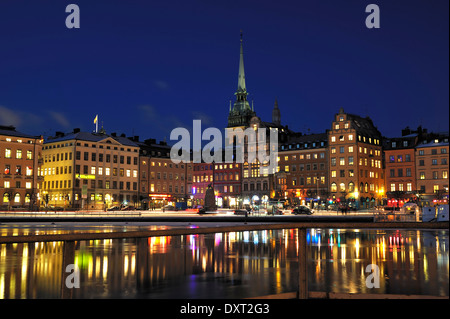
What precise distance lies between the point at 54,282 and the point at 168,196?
110 meters

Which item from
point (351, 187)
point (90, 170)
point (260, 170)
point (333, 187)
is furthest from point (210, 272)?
point (260, 170)

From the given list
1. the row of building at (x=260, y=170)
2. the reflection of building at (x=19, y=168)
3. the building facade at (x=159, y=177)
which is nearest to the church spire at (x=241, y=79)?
the row of building at (x=260, y=170)

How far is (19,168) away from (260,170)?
62715mm

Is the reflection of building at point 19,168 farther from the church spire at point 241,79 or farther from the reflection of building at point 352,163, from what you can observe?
the church spire at point 241,79

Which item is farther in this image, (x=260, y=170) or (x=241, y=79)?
(x=241, y=79)

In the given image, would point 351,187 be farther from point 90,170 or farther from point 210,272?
point 210,272

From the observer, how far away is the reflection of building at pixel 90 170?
328 feet

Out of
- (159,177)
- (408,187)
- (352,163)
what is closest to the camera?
(408,187)

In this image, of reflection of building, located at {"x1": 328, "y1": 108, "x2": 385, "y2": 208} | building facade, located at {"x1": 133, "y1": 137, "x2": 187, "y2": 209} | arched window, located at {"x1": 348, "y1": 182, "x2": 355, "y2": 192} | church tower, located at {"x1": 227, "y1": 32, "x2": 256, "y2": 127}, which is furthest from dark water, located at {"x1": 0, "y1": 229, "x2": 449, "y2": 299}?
church tower, located at {"x1": 227, "y1": 32, "x2": 256, "y2": 127}

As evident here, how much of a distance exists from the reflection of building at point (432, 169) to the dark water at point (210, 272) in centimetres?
8676

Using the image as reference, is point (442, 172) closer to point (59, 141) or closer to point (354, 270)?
point (59, 141)

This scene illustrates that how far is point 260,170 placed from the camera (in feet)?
408

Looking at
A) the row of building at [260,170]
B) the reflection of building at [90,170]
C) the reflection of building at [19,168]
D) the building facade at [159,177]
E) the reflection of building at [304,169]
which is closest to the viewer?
the reflection of building at [19,168]
